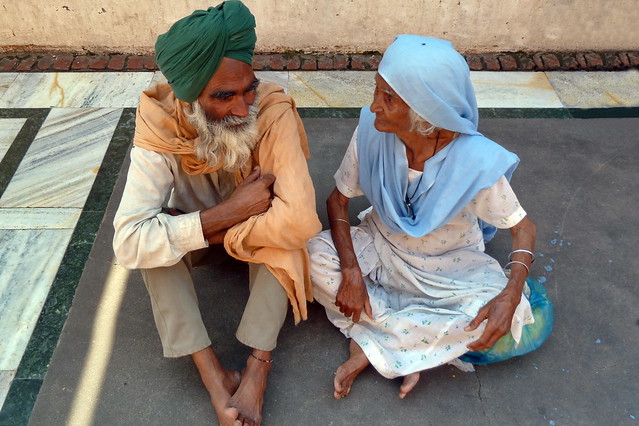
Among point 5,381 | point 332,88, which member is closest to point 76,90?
point 332,88

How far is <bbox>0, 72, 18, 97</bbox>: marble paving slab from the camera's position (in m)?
4.48

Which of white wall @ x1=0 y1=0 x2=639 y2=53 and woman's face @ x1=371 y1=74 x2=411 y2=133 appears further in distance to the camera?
white wall @ x1=0 y1=0 x2=639 y2=53

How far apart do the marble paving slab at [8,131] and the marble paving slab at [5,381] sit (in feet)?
5.31

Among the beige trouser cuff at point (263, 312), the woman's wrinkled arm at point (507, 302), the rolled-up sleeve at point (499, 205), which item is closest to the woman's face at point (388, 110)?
the rolled-up sleeve at point (499, 205)

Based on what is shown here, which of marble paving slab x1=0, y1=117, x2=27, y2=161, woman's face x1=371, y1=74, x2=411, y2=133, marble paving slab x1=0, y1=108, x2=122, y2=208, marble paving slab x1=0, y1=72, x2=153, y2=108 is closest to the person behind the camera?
woman's face x1=371, y1=74, x2=411, y2=133

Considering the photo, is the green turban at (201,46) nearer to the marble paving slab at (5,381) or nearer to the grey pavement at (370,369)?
the grey pavement at (370,369)

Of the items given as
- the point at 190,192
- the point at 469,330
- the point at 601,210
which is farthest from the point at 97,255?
the point at 601,210

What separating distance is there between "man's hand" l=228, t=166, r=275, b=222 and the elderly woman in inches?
15.2

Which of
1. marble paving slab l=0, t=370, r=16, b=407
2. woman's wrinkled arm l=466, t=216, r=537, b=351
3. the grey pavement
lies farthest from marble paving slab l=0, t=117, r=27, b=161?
woman's wrinkled arm l=466, t=216, r=537, b=351

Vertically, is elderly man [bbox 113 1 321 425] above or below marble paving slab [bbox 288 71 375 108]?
above

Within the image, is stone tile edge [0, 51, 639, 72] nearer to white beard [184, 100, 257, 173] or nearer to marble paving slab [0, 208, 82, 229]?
marble paving slab [0, 208, 82, 229]

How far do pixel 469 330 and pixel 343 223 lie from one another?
727 mm

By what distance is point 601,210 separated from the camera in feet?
11.7

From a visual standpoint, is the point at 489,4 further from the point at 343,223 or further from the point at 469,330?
the point at 469,330
